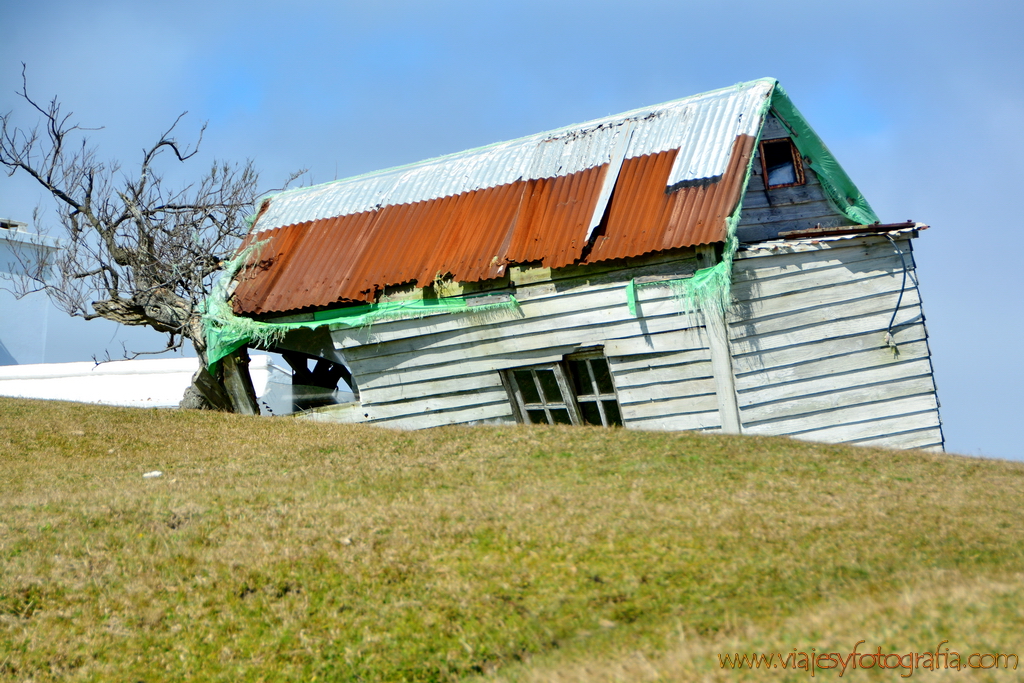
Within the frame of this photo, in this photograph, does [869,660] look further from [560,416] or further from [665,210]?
[560,416]

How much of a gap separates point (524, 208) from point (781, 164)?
422 cm

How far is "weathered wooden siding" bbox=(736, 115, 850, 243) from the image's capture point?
45.5 ft

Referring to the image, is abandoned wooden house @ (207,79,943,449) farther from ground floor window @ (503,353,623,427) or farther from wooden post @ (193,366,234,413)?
wooden post @ (193,366,234,413)

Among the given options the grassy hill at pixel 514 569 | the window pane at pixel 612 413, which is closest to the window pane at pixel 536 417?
the window pane at pixel 612 413

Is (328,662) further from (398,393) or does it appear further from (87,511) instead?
(398,393)

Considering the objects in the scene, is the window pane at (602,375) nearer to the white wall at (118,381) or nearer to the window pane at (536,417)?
the window pane at (536,417)

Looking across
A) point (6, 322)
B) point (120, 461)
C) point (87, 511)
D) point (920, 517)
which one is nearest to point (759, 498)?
point (920, 517)

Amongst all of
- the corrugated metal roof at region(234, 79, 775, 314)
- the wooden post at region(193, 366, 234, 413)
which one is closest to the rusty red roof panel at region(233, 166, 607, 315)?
the corrugated metal roof at region(234, 79, 775, 314)

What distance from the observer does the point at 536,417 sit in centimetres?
1481

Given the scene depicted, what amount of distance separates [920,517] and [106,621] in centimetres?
709

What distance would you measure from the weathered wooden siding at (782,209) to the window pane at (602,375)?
2.99 m

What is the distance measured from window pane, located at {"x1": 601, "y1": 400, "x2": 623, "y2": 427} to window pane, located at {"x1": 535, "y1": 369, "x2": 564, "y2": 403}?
74 centimetres

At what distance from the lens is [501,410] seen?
14758 millimetres

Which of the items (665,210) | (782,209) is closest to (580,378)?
(665,210)
